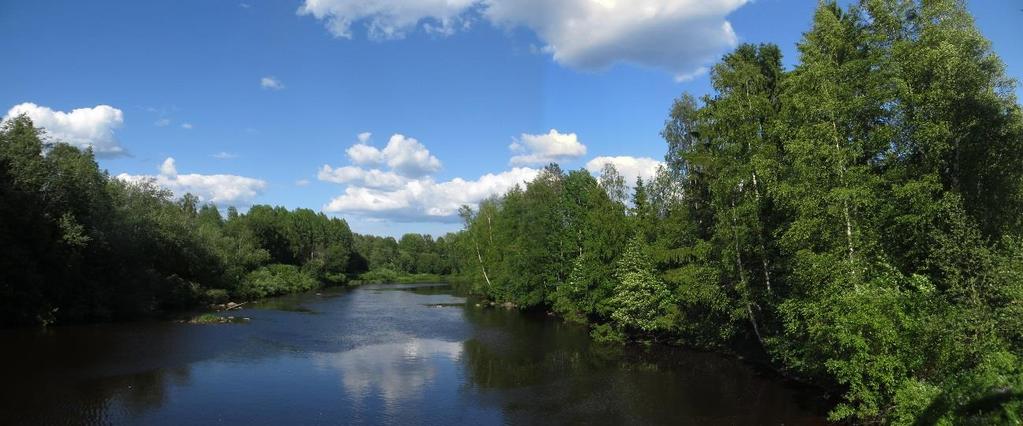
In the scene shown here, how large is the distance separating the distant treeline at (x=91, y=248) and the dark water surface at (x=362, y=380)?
136 inches

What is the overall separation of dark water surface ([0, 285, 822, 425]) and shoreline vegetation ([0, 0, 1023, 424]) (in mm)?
2679

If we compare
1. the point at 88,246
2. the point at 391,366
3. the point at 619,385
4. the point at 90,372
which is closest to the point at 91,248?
the point at 88,246

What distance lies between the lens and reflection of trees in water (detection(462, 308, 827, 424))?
20.4 m

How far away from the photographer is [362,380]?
24.9m

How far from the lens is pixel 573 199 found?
157ft

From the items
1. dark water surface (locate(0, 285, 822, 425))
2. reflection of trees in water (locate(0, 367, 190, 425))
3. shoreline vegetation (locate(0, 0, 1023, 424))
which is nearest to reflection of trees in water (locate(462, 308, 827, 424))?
dark water surface (locate(0, 285, 822, 425))

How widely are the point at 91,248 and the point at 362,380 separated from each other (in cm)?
Result: 2882

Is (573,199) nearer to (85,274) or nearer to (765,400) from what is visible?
(765,400)

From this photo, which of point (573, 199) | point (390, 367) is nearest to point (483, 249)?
point (573, 199)

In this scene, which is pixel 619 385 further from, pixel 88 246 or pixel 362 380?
pixel 88 246

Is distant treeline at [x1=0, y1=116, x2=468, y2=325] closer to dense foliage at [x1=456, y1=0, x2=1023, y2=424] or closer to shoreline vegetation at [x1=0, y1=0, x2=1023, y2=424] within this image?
shoreline vegetation at [x1=0, y1=0, x2=1023, y2=424]

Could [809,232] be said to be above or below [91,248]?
above

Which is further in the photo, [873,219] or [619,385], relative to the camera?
[619,385]

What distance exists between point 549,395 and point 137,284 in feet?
120
